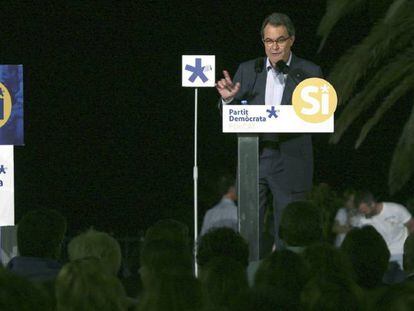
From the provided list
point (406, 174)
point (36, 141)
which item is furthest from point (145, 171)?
point (406, 174)

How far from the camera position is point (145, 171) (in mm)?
24516

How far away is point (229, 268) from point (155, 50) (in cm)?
1901

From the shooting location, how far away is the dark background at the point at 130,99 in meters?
23.1

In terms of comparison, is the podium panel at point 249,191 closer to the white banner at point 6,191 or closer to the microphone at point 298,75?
the microphone at point 298,75

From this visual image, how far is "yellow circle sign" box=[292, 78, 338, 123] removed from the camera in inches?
314

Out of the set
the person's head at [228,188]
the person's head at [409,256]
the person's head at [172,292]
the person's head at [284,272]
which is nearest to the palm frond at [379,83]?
the person's head at [228,188]

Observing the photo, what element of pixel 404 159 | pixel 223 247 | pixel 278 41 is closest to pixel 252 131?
pixel 278 41

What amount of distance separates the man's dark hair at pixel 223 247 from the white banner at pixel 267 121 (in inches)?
97.5

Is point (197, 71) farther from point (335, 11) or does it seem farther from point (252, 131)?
point (252, 131)

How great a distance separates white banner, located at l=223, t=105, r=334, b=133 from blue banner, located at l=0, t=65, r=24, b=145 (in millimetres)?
2033

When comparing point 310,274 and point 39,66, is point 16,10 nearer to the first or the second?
point 39,66

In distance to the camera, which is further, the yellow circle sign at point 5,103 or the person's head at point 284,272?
the yellow circle sign at point 5,103

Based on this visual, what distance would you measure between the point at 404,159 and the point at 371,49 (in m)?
1.38

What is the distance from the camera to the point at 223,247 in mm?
5605
